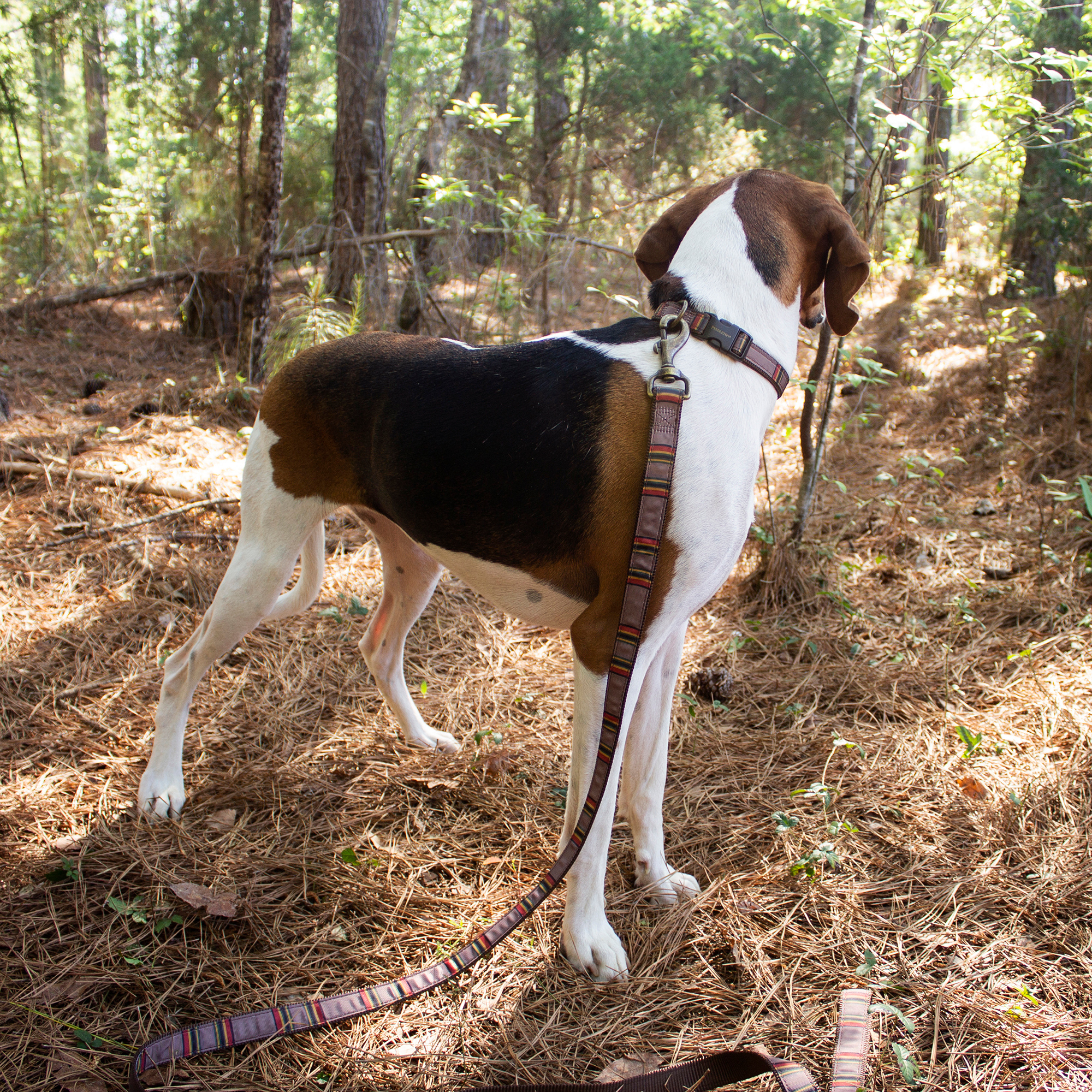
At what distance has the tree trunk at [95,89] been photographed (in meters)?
8.98

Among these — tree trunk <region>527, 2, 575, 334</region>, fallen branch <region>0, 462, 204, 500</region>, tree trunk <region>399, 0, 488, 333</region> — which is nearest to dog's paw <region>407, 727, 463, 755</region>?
fallen branch <region>0, 462, 204, 500</region>

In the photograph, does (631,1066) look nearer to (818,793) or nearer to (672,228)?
(818,793)

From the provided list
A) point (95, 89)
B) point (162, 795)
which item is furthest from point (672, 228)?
point (95, 89)

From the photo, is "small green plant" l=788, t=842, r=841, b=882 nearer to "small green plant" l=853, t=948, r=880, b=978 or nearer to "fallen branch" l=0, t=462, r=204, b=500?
"small green plant" l=853, t=948, r=880, b=978

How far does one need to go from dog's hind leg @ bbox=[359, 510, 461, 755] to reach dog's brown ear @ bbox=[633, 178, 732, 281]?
1.25m

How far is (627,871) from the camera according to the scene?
7.95 ft

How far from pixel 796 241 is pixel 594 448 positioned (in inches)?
31.1

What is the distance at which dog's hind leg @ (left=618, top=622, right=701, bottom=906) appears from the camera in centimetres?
221

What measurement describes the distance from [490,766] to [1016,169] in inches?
334

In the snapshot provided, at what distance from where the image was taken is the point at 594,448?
1858 mm

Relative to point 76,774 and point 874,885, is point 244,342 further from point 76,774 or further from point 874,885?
point 874,885

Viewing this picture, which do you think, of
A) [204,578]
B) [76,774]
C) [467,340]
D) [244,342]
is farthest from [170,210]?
[76,774]

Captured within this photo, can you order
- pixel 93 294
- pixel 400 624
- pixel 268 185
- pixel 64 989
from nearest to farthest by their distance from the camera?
pixel 64 989 → pixel 400 624 → pixel 268 185 → pixel 93 294

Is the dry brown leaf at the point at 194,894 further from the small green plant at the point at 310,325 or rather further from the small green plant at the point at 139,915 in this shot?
the small green plant at the point at 310,325
